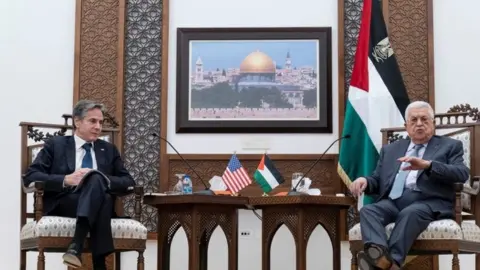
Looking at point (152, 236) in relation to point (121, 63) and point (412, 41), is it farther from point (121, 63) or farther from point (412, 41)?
point (412, 41)

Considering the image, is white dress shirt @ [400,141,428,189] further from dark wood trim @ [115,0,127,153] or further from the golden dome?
dark wood trim @ [115,0,127,153]

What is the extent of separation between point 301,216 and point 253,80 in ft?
5.81

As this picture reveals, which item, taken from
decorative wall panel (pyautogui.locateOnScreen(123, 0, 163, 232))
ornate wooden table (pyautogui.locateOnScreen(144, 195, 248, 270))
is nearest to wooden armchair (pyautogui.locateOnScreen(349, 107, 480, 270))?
ornate wooden table (pyautogui.locateOnScreen(144, 195, 248, 270))

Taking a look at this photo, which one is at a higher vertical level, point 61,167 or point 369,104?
point 369,104

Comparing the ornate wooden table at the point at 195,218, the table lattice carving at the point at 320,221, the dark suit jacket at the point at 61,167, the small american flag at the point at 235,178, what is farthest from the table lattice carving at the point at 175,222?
the table lattice carving at the point at 320,221

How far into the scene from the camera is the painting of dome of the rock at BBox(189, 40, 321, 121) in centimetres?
571

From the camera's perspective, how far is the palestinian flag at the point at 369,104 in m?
5.35

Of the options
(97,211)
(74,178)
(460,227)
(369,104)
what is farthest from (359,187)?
(74,178)

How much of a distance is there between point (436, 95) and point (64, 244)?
298cm

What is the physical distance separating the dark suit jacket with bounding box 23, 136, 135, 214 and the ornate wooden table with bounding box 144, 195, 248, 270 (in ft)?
0.74

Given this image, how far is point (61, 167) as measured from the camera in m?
4.48

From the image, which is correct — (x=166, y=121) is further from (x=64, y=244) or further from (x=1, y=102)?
(x=64, y=244)

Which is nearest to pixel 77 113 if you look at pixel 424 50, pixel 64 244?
pixel 64 244

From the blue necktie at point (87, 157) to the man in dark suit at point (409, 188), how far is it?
1.55m
